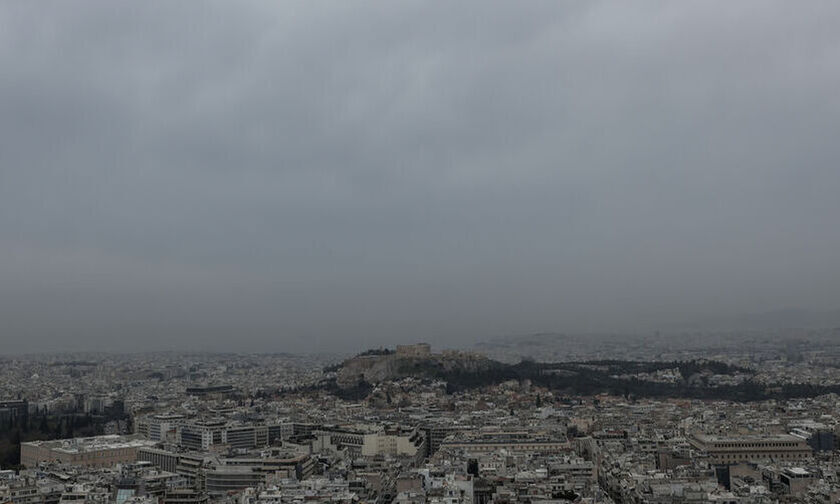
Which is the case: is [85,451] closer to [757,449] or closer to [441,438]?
[441,438]

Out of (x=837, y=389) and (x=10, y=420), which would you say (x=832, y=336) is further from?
(x=10, y=420)

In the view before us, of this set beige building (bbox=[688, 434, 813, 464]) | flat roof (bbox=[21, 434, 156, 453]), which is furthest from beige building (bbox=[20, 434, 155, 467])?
beige building (bbox=[688, 434, 813, 464])

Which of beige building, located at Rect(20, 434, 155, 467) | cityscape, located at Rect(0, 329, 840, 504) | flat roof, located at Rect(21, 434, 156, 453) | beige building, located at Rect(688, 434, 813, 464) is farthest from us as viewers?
flat roof, located at Rect(21, 434, 156, 453)

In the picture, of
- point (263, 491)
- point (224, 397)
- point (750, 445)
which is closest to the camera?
point (263, 491)

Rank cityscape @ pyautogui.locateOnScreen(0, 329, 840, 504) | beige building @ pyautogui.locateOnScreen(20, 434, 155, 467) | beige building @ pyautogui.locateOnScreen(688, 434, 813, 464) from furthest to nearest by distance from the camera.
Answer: beige building @ pyautogui.locateOnScreen(20, 434, 155, 467)
beige building @ pyautogui.locateOnScreen(688, 434, 813, 464)
cityscape @ pyautogui.locateOnScreen(0, 329, 840, 504)

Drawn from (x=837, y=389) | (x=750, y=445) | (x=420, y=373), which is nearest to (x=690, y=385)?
(x=837, y=389)

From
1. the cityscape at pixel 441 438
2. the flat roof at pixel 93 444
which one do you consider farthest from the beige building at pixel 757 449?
the flat roof at pixel 93 444

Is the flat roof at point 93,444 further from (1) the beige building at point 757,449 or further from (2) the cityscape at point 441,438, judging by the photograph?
(1) the beige building at point 757,449

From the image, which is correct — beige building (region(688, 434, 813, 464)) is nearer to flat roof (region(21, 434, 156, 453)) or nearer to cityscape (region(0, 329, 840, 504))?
cityscape (region(0, 329, 840, 504))
